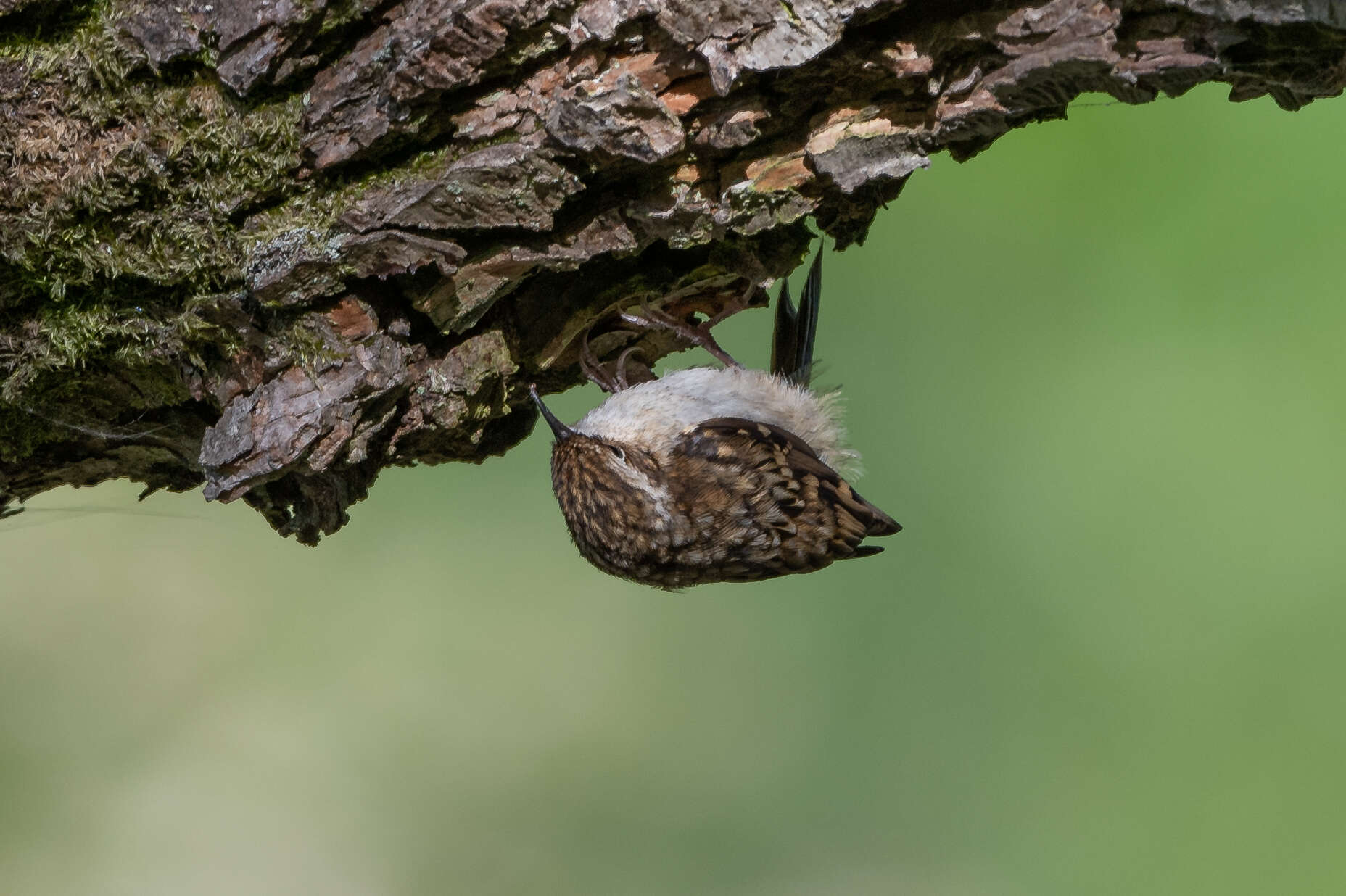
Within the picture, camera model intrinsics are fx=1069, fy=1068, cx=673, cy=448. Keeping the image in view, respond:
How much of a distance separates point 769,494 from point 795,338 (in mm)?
578

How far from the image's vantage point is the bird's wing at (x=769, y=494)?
9.20ft

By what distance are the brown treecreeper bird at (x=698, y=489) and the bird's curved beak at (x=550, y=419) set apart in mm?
12

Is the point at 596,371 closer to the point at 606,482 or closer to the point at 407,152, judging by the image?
the point at 606,482


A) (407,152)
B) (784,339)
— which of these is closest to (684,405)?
(784,339)

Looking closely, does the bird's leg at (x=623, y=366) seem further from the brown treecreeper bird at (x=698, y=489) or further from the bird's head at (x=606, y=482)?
the bird's head at (x=606, y=482)

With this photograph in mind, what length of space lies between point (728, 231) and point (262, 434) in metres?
0.93

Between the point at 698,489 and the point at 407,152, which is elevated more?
the point at 407,152

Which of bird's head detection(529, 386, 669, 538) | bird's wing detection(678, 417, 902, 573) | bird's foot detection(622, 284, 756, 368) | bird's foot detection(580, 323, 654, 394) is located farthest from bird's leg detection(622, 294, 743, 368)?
bird's head detection(529, 386, 669, 538)

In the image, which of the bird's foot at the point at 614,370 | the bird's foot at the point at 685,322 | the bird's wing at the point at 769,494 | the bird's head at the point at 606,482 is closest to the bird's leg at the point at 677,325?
the bird's foot at the point at 685,322

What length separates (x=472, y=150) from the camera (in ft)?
5.97

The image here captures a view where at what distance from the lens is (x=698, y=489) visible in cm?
279

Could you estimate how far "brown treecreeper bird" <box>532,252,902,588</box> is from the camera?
2760mm

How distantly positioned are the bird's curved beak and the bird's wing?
311 millimetres

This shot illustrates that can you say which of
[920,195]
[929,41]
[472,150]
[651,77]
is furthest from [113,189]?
[920,195]
